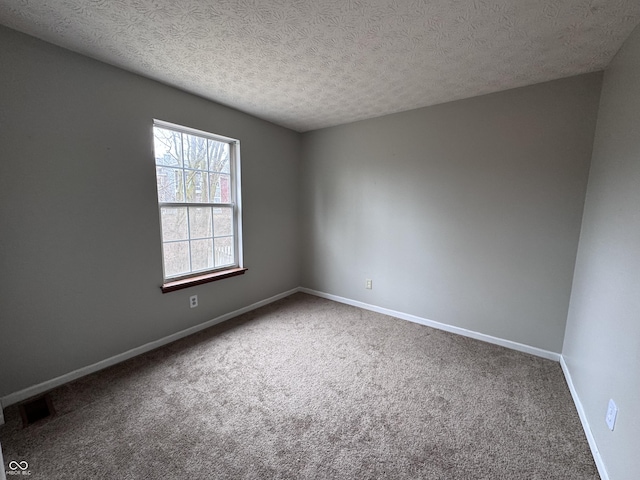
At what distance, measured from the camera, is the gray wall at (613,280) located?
1.18m

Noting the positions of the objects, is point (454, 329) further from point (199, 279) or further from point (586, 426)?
→ point (199, 279)

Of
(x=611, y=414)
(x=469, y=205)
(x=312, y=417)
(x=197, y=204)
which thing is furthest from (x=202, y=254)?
(x=611, y=414)

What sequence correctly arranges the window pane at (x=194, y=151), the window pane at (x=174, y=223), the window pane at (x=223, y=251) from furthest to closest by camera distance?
1. the window pane at (x=223, y=251)
2. the window pane at (x=194, y=151)
3. the window pane at (x=174, y=223)

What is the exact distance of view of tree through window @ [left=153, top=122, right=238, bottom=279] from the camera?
2461mm

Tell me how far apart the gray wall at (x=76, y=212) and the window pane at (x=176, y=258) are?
0.45 feet

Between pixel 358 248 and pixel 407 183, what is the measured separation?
1.02 metres

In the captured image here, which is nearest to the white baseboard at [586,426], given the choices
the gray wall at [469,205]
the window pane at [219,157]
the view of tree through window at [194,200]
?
the gray wall at [469,205]

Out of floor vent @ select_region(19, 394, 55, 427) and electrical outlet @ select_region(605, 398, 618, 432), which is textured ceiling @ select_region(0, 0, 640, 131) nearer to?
electrical outlet @ select_region(605, 398, 618, 432)

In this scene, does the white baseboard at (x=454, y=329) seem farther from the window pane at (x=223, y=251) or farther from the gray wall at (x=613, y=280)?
the window pane at (x=223, y=251)

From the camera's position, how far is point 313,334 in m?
2.72

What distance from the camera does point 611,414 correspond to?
4.19 ft

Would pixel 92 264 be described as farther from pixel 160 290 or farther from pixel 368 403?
pixel 368 403

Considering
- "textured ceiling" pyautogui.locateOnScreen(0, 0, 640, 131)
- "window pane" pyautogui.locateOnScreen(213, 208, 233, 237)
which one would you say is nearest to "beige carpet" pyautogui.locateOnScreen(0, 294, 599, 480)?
"window pane" pyautogui.locateOnScreen(213, 208, 233, 237)

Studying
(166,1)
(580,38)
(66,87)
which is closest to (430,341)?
(580,38)
